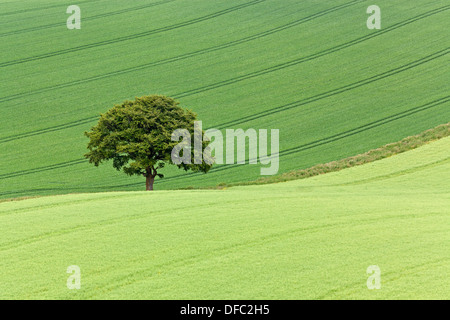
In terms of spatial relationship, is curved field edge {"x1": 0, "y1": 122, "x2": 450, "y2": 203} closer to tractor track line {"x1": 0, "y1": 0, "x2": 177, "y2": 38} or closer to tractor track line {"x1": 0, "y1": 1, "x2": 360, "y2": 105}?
tractor track line {"x1": 0, "y1": 1, "x2": 360, "y2": 105}

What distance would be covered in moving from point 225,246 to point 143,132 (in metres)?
14.4

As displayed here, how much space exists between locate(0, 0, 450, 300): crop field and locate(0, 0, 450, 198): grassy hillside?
0.60 feet

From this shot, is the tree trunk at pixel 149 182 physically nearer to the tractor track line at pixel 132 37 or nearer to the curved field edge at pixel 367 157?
the curved field edge at pixel 367 157

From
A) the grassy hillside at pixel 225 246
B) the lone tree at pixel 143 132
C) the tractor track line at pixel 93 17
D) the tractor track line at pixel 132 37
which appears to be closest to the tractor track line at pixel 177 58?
the tractor track line at pixel 132 37

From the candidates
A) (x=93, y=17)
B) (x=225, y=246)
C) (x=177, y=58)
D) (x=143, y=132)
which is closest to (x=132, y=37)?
(x=177, y=58)

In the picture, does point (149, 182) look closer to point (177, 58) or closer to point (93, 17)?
point (177, 58)

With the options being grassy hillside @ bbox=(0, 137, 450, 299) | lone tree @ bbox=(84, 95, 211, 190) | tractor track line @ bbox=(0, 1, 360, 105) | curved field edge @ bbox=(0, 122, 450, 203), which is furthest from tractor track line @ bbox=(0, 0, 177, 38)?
grassy hillside @ bbox=(0, 137, 450, 299)

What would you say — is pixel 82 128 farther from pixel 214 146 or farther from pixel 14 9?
pixel 14 9

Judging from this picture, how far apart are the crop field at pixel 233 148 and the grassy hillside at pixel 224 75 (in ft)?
0.60

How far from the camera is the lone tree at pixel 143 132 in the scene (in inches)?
1021

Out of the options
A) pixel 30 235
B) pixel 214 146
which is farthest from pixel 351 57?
pixel 30 235

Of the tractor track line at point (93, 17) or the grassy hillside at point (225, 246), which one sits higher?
the tractor track line at point (93, 17)

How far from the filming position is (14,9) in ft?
195
